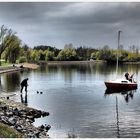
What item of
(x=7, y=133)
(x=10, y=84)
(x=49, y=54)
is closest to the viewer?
(x=7, y=133)

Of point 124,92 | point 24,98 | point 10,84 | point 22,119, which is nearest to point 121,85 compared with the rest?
point 124,92

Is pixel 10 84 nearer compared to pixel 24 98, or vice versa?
pixel 24 98

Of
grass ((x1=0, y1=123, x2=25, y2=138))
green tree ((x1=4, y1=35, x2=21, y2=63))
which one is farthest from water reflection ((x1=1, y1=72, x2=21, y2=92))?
grass ((x1=0, y1=123, x2=25, y2=138))

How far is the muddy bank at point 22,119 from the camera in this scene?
11.7 meters

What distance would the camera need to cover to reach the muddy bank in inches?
461

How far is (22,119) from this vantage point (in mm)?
13586

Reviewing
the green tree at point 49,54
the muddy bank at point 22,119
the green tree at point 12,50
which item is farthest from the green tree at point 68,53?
the muddy bank at point 22,119

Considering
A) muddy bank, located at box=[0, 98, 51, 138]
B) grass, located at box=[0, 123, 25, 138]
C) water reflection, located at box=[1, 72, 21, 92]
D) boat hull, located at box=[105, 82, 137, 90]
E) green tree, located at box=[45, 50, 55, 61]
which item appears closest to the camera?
grass, located at box=[0, 123, 25, 138]

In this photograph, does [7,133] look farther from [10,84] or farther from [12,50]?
[12,50]

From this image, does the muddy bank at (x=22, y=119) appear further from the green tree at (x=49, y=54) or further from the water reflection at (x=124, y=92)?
the green tree at (x=49, y=54)

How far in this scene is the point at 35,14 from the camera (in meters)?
15.1

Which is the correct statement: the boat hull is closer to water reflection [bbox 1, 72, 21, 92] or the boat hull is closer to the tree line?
water reflection [bbox 1, 72, 21, 92]

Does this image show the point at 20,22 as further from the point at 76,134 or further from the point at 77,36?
the point at 76,134

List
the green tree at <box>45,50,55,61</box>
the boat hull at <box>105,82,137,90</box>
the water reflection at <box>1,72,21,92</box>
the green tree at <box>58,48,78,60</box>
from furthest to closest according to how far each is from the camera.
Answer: the green tree at <box>45,50,55,61</box> → the green tree at <box>58,48,78,60</box> → the boat hull at <box>105,82,137,90</box> → the water reflection at <box>1,72,21,92</box>
